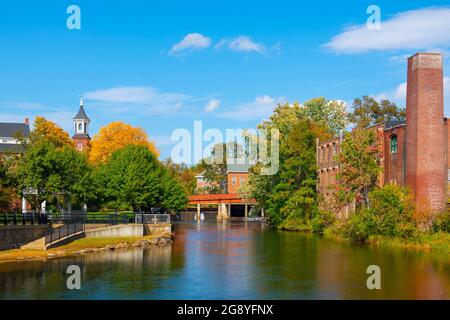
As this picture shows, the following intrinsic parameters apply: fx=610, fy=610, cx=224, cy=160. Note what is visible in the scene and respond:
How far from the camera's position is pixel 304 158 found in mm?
76562

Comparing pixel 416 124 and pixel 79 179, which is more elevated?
pixel 416 124

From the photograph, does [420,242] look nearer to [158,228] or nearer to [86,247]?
[158,228]

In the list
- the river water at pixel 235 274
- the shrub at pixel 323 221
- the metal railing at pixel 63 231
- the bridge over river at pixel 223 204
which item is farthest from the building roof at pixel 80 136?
the river water at pixel 235 274

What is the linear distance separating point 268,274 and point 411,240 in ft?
59.9

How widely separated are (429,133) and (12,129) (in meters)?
85.1

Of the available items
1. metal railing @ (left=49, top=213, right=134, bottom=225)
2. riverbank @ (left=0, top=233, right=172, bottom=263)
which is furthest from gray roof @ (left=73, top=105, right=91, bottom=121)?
riverbank @ (left=0, top=233, right=172, bottom=263)

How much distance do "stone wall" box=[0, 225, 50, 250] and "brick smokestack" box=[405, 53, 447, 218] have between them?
1167 inches

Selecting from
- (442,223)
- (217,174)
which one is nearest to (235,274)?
(442,223)

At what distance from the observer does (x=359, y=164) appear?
182ft

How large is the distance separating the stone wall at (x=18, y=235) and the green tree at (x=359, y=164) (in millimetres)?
27026

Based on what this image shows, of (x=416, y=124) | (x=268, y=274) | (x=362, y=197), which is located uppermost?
(x=416, y=124)

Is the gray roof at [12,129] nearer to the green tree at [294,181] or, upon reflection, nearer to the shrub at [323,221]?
the green tree at [294,181]
